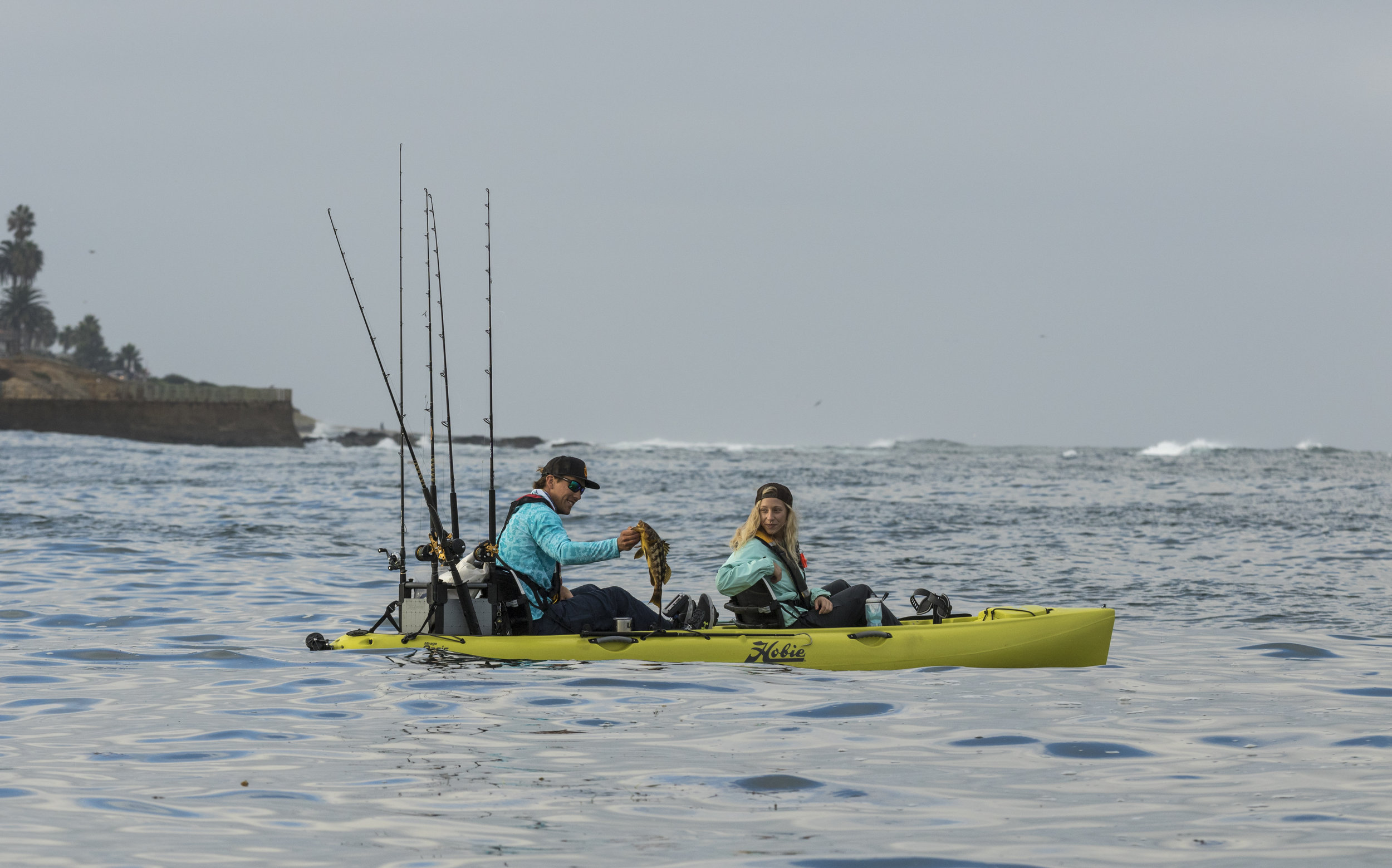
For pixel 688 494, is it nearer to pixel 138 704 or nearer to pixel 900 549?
pixel 900 549

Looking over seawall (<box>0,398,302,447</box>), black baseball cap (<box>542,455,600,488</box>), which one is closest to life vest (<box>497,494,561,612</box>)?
black baseball cap (<box>542,455,600,488</box>)

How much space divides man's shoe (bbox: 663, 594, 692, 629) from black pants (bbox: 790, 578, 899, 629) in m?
0.80

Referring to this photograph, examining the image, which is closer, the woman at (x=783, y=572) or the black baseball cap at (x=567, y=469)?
the woman at (x=783, y=572)

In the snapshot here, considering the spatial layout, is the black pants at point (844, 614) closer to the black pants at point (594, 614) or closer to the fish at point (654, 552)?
the black pants at point (594, 614)

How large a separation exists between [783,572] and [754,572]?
0.28 m

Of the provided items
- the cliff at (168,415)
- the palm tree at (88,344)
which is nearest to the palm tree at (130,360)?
the palm tree at (88,344)

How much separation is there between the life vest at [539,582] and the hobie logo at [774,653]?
1.51 m

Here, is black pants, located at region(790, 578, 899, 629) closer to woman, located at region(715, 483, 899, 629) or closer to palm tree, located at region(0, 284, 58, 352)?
woman, located at region(715, 483, 899, 629)

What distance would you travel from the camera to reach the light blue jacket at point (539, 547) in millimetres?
9195

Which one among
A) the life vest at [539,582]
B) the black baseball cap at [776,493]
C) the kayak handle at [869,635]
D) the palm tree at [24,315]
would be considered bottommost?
the kayak handle at [869,635]

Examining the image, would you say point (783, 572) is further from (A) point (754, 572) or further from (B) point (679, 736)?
(B) point (679, 736)

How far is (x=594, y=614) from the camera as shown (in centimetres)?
995

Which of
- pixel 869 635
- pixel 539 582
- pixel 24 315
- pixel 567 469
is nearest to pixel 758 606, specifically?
pixel 869 635

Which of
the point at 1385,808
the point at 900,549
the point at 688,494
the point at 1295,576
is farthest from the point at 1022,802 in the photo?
the point at 688,494
